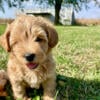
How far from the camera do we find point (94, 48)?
862cm

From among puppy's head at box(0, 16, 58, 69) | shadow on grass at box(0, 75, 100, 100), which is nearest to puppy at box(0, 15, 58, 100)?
puppy's head at box(0, 16, 58, 69)

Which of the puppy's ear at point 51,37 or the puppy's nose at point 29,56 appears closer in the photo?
the puppy's nose at point 29,56

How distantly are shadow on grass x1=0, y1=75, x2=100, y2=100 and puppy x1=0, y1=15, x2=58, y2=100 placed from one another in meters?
0.17

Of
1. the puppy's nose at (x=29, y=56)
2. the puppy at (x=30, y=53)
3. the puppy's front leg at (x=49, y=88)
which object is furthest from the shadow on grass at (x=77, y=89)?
the puppy's nose at (x=29, y=56)

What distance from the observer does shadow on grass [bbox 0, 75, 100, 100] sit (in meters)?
5.11

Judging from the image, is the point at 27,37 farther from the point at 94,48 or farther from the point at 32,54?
the point at 94,48

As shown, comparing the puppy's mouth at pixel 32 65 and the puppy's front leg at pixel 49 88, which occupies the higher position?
the puppy's mouth at pixel 32 65

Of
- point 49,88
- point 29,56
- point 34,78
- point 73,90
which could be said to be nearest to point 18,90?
point 34,78

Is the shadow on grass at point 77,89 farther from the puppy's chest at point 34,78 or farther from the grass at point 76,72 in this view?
the puppy's chest at point 34,78

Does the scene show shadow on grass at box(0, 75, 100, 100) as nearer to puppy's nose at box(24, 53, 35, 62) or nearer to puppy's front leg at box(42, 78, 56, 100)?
puppy's front leg at box(42, 78, 56, 100)

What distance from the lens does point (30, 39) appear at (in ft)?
14.8

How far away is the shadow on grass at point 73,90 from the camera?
5113 millimetres

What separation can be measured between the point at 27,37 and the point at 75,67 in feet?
7.19

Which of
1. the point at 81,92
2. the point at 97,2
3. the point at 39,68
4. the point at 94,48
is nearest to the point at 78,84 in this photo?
the point at 81,92
